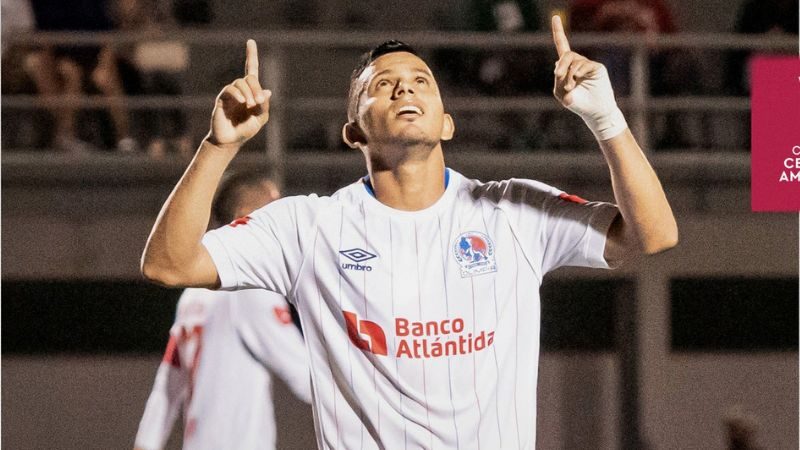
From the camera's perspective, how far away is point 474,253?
8.32 feet

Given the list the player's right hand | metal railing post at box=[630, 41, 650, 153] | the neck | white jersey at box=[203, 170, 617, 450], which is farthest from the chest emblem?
metal railing post at box=[630, 41, 650, 153]

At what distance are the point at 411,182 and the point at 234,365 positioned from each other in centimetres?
109

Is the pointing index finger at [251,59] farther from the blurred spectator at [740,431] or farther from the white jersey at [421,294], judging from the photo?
the blurred spectator at [740,431]

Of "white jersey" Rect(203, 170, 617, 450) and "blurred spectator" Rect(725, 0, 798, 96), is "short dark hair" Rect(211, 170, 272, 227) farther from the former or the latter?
"blurred spectator" Rect(725, 0, 798, 96)

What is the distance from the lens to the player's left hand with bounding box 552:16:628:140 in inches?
94.8

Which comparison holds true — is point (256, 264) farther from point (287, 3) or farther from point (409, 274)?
point (287, 3)

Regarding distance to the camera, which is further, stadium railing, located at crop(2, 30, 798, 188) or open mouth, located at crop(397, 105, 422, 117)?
stadium railing, located at crop(2, 30, 798, 188)

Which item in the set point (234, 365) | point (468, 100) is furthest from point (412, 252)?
point (468, 100)

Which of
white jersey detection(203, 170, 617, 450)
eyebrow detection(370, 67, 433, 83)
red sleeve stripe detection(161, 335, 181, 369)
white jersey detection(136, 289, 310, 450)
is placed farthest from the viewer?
red sleeve stripe detection(161, 335, 181, 369)

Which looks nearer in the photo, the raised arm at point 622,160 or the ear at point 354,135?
the raised arm at point 622,160

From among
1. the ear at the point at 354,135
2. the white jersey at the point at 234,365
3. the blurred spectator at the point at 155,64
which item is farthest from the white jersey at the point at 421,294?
the blurred spectator at the point at 155,64

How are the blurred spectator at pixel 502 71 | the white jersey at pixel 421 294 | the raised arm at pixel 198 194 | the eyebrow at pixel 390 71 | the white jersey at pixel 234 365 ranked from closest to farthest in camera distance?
1. the raised arm at pixel 198 194
2. the white jersey at pixel 421 294
3. the eyebrow at pixel 390 71
4. the white jersey at pixel 234 365
5. the blurred spectator at pixel 502 71

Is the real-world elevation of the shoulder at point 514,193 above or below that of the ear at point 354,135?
below

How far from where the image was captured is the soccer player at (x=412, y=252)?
2396 millimetres
